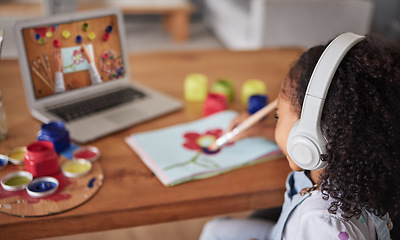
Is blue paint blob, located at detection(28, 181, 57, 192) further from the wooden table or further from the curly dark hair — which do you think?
the curly dark hair

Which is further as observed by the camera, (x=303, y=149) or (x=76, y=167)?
(x=76, y=167)

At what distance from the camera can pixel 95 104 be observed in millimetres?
1183

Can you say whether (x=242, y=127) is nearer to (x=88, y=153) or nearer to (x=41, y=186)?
(x=88, y=153)

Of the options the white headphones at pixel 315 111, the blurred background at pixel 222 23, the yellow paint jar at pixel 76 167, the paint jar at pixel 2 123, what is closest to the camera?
the white headphones at pixel 315 111

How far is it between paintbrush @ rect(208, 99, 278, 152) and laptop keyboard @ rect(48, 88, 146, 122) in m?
0.33

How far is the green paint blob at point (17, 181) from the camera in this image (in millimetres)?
844

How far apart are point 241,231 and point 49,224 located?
485 millimetres

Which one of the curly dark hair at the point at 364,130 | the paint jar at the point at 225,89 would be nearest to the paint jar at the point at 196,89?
the paint jar at the point at 225,89

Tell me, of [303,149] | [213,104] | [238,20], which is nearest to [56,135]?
[213,104]

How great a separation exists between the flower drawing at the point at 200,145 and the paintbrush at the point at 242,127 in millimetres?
17

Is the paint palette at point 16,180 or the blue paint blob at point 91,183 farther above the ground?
the paint palette at point 16,180

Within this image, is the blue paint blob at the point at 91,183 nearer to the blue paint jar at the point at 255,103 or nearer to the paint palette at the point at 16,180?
the paint palette at the point at 16,180

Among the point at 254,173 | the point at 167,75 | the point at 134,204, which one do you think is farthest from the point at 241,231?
the point at 167,75

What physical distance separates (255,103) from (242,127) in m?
0.14
